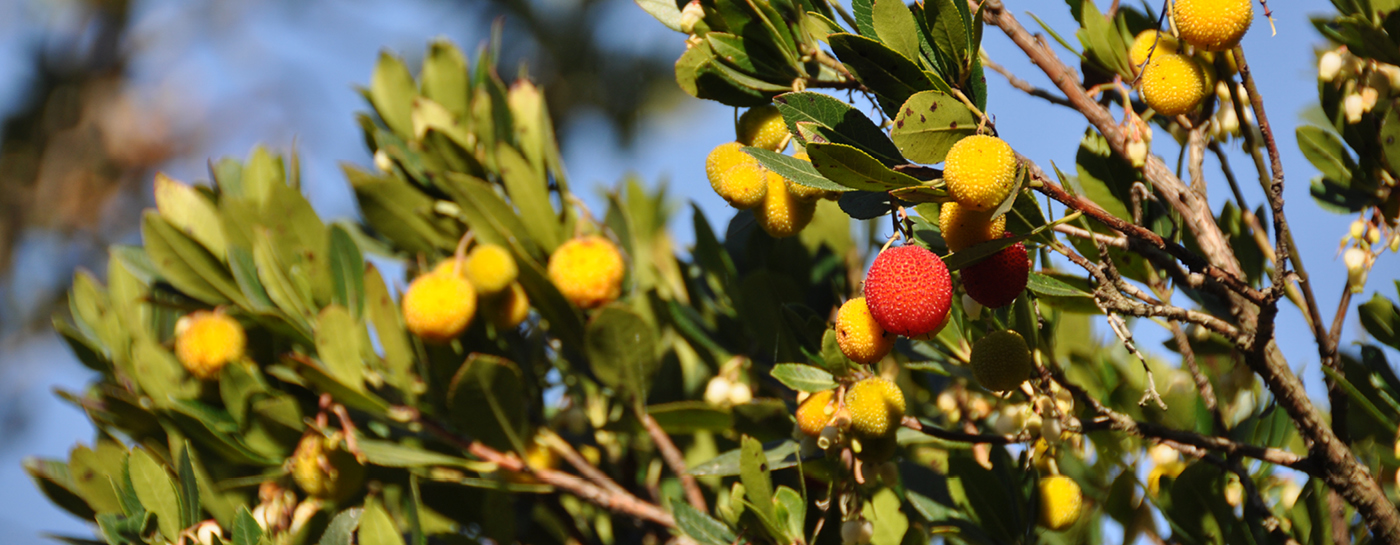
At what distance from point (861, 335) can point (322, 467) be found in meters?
0.76

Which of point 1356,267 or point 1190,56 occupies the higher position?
point 1190,56

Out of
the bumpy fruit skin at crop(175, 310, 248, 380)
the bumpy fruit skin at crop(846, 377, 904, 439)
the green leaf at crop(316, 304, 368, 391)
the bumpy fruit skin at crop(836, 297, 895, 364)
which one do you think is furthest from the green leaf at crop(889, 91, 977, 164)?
the bumpy fruit skin at crop(175, 310, 248, 380)

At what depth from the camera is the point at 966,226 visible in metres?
0.66

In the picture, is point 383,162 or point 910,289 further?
point 383,162

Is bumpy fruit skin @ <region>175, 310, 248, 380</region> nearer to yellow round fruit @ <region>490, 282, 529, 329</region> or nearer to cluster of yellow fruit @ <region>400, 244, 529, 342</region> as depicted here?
cluster of yellow fruit @ <region>400, 244, 529, 342</region>

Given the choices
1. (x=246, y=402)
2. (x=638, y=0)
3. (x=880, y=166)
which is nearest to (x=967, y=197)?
(x=880, y=166)

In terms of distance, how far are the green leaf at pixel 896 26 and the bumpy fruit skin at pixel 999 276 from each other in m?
0.16

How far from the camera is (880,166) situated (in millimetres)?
606

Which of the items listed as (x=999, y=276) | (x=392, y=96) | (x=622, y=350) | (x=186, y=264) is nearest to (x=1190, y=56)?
(x=999, y=276)

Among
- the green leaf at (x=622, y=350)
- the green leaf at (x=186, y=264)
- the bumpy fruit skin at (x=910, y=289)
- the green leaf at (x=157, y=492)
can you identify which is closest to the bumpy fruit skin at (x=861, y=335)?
the bumpy fruit skin at (x=910, y=289)

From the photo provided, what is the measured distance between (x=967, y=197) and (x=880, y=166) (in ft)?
0.19

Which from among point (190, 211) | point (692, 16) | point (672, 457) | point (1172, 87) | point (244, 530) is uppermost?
point (692, 16)

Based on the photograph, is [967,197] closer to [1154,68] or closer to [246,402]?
[1154,68]

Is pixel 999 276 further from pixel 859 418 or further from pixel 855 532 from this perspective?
pixel 855 532
